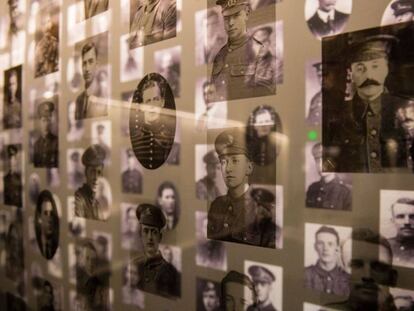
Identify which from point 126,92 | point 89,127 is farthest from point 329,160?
point 89,127

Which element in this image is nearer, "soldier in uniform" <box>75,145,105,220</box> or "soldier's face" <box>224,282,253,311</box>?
"soldier's face" <box>224,282,253,311</box>

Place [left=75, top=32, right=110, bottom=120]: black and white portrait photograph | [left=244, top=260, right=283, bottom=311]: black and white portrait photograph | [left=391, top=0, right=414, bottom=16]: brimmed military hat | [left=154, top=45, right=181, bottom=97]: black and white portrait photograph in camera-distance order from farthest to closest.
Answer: [left=75, top=32, right=110, bottom=120]: black and white portrait photograph, [left=154, top=45, right=181, bottom=97]: black and white portrait photograph, [left=244, top=260, right=283, bottom=311]: black and white portrait photograph, [left=391, top=0, right=414, bottom=16]: brimmed military hat

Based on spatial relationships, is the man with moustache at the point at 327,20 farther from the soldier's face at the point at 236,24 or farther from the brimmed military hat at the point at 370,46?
the soldier's face at the point at 236,24

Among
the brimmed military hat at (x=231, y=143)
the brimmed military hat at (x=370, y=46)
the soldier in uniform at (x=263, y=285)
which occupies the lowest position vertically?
Answer: the soldier in uniform at (x=263, y=285)

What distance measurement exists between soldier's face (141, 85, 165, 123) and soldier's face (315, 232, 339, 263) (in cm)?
45

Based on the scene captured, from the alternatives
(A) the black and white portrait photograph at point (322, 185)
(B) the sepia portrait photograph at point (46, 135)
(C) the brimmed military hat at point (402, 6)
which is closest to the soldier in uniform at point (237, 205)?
(A) the black and white portrait photograph at point (322, 185)

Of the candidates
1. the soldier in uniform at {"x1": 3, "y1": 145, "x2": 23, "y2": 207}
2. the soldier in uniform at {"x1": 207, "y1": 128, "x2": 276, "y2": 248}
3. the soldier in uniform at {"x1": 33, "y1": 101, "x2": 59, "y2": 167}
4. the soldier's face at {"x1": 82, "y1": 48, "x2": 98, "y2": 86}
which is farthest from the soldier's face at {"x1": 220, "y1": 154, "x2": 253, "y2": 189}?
the soldier in uniform at {"x1": 3, "y1": 145, "x2": 23, "y2": 207}

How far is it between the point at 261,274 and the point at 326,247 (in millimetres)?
143

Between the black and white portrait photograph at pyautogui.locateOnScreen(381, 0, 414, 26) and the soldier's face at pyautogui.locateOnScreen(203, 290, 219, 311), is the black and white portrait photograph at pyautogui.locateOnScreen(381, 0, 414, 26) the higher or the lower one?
the higher one

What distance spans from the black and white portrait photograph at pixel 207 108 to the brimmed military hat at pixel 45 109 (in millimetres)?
588

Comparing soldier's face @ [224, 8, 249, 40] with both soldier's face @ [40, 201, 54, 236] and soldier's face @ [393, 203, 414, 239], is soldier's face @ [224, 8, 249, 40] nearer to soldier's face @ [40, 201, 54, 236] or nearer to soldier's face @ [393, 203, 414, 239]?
soldier's face @ [393, 203, 414, 239]

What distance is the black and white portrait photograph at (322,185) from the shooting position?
1.95 feet

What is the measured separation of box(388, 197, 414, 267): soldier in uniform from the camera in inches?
21.2

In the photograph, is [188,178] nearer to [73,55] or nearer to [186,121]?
[186,121]
